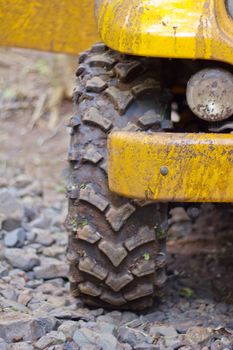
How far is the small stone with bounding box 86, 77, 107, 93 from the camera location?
356cm

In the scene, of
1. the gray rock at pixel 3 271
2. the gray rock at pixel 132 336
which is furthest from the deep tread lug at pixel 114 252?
A: the gray rock at pixel 3 271

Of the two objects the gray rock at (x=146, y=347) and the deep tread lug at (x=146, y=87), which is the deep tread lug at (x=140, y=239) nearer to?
the gray rock at (x=146, y=347)

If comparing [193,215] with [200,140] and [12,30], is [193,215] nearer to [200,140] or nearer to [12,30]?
[200,140]

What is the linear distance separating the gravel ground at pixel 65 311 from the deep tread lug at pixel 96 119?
0.79m

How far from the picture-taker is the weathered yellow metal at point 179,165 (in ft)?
10.2

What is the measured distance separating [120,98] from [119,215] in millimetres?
462

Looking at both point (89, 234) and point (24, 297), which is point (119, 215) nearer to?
point (89, 234)

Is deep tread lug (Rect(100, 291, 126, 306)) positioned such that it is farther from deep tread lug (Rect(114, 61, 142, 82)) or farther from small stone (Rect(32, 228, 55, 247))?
small stone (Rect(32, 228, 55, 247))

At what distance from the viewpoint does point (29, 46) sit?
181 inches

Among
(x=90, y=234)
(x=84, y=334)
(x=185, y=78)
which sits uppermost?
(x=185, y=78)

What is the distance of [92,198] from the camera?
3465 millimetres

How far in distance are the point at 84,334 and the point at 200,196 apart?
71 centimetres

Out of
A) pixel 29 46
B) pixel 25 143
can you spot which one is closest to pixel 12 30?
pixel 29 46

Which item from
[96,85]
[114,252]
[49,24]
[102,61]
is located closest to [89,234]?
[114,252]
